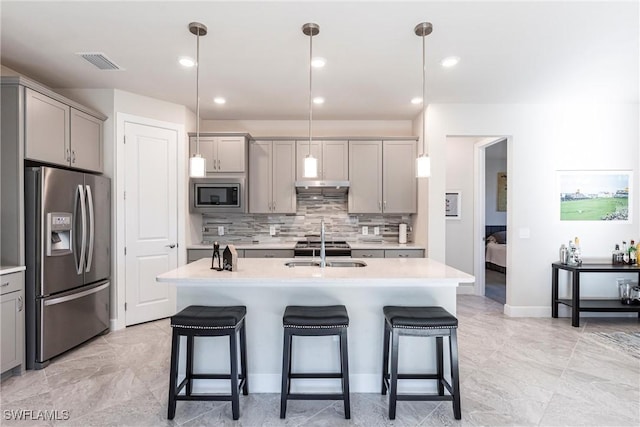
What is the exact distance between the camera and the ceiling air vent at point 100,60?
115 inches

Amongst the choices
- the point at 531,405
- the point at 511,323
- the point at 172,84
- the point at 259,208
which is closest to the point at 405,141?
the point at 259,208

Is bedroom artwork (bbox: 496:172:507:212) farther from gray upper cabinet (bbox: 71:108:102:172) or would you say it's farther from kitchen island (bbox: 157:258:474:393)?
gray upper cabinet (bbox: 71:108:102:172)

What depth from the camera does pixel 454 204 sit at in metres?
5.42

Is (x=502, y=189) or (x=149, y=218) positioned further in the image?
(x=502, y=189)

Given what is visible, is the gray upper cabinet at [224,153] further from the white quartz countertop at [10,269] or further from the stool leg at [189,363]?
the stool leg at [189,363]

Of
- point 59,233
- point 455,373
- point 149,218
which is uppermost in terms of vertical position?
point 149,218

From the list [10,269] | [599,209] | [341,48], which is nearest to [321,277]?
[341,48]

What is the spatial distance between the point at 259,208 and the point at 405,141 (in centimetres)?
221

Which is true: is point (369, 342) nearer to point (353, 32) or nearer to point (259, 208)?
point (353, 32)

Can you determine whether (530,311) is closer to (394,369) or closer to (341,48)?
(394,369)

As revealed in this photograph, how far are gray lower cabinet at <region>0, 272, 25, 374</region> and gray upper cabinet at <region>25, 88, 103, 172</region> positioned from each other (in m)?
1.02

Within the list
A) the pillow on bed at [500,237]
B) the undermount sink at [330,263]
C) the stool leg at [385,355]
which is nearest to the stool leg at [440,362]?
the stool leg at [385,355]

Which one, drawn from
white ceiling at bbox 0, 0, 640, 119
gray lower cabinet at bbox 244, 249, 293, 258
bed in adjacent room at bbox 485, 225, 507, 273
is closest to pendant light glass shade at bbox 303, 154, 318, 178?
white ceiling at bbox 0, 0, 640, 119

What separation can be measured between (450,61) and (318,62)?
1.19 metres
